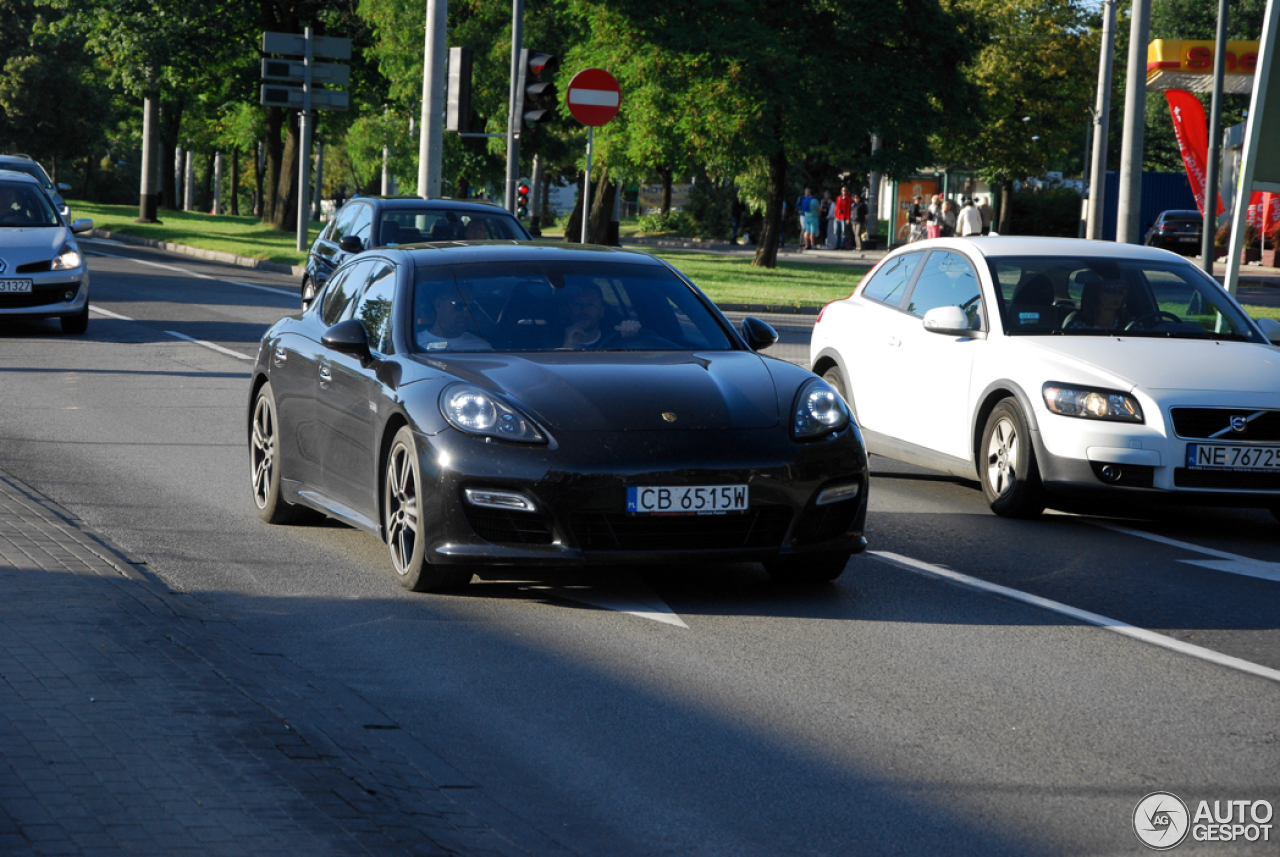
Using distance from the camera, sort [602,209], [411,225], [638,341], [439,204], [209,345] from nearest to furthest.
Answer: [638,341], [439,204], [411,225], [209,345], [602,209]

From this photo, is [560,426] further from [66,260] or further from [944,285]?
[66,260]

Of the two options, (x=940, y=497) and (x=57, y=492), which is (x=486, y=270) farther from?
(x=940, y=497)

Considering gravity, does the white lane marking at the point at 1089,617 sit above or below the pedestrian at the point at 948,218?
below

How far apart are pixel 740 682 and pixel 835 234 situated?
53.0m

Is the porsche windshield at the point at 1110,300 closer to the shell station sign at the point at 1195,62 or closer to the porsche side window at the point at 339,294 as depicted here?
the porsche side window at the point at 339,294

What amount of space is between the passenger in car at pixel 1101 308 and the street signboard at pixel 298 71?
2312 cm

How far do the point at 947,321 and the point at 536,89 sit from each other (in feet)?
39.1

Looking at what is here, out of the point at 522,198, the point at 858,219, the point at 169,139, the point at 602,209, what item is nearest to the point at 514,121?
the point at 522,198

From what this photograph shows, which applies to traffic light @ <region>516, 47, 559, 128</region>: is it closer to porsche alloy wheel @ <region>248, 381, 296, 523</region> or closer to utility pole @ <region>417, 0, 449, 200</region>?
utility pole @ <region>417, 0, 449, 200</region>

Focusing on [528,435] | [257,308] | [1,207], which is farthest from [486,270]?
[257,308]

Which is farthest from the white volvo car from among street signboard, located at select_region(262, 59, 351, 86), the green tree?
the green tree

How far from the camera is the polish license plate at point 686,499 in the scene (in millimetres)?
6508

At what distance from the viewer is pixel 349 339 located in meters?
7.45

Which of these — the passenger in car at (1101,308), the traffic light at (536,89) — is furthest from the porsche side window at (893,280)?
the traffic light at (536,89)
